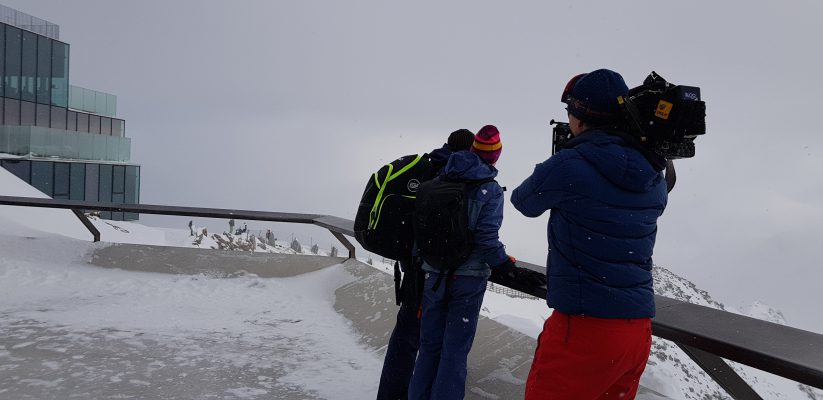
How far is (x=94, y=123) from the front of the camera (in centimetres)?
3288

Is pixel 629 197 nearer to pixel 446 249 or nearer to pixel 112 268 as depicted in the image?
pixel 446 249

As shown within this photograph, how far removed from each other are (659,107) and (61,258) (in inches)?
299

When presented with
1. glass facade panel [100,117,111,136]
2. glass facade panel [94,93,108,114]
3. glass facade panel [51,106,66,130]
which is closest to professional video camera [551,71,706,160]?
glass facade panel [51,106,66,130]

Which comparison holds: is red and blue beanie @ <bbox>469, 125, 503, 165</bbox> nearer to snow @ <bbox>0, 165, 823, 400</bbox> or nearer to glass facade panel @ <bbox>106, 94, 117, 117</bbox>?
snow @ <bbox>0, 165, 823, 400</bbox>

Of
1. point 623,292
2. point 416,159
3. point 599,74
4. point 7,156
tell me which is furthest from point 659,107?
point 7,156

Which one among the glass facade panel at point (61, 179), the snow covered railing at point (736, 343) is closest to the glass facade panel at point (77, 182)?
the glass facade panel at point (61, 179)

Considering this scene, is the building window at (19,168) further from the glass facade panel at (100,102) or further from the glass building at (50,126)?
the glass facade panel at (100,102)

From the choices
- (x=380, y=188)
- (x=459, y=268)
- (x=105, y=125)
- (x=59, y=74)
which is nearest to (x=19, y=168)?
(x=59, y=74)

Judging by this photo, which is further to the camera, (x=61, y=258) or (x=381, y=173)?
(x=61, y=258)

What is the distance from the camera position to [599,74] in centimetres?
228

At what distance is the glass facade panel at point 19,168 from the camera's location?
2464cm

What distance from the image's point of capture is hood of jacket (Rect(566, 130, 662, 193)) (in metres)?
2.14

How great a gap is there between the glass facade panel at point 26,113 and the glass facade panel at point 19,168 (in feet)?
10.5

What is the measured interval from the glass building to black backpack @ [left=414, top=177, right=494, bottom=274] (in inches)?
980
